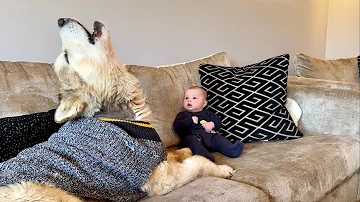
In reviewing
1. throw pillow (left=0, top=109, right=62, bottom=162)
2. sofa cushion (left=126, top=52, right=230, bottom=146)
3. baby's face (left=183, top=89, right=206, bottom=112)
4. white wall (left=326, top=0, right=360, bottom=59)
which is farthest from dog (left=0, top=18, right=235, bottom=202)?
white wall (left=326, top=0, right=360, bottom=59)

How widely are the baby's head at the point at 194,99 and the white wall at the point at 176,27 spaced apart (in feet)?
1.66

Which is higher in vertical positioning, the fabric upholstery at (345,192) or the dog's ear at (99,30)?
the dog's ear at (99,30)

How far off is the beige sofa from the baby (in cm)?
5

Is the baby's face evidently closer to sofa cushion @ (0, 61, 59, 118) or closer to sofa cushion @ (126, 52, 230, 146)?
sofa cushion @ (126, 52, 230, 146)

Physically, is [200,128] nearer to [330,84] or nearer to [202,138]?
[202,138]

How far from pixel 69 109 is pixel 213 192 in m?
0.58

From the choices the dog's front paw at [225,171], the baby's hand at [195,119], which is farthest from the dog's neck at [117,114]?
the baby's hand at [195,119]

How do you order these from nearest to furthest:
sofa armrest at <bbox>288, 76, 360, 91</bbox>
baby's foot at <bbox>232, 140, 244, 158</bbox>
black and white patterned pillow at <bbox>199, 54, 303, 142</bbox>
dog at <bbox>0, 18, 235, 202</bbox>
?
dog at <bbox>0, 18, 235, 202</bbox>, baby's foot at <bbox>232, 140, 244, 158</bbox>, black and white patterned pillow at <bbox>199, 54, 303, 142</bbox>, sofa armrest at <bbox>288, 76, 360, 91</bbox>

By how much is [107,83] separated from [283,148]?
3.60ft

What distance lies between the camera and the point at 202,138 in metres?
2.12

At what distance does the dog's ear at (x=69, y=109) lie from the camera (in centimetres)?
136

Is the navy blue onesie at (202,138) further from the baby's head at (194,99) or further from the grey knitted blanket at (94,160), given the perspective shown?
the grey knitted blanket at (94,160)

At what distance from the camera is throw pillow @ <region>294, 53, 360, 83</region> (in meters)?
3.16

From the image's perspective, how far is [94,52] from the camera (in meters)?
1.51
